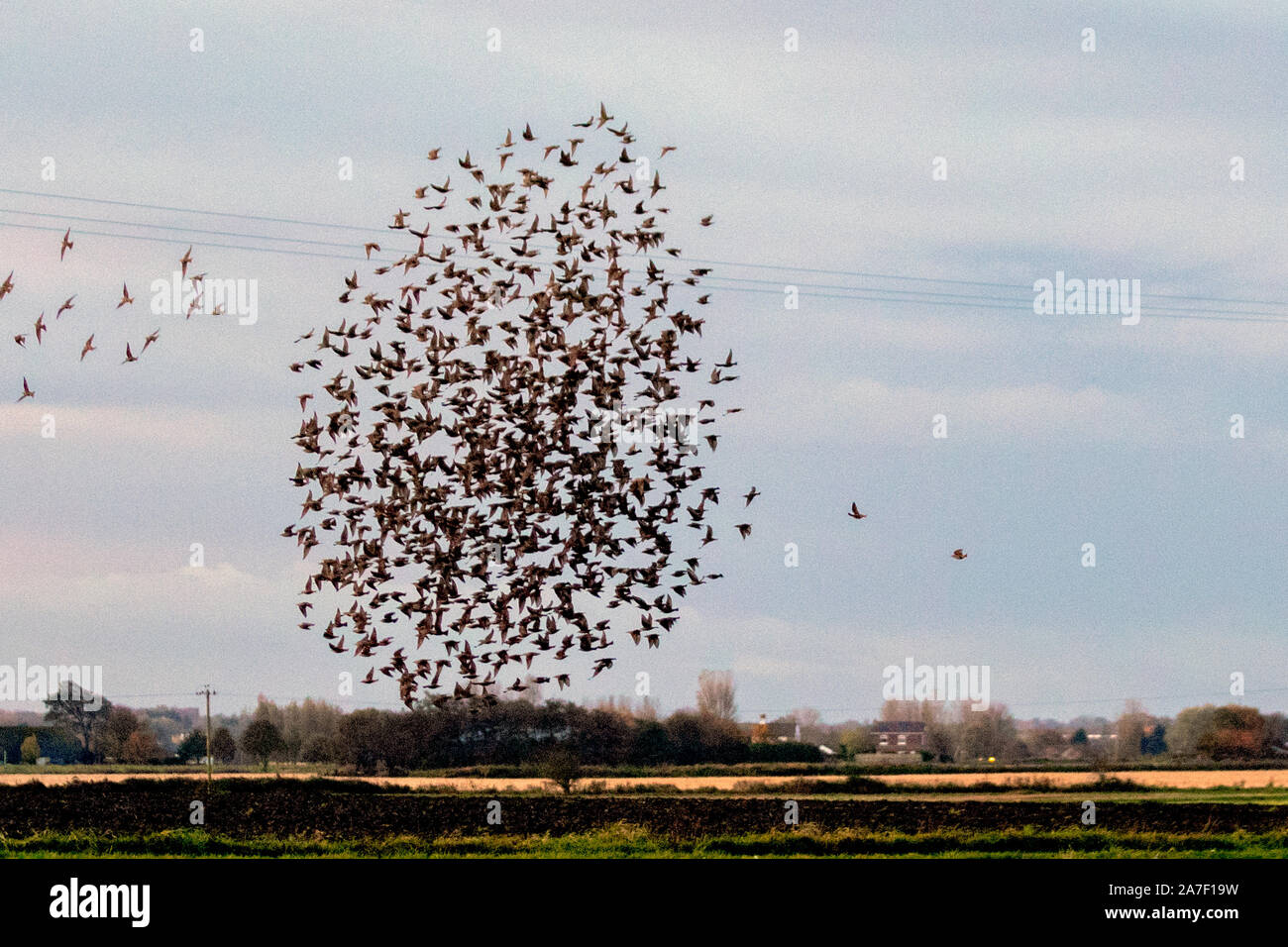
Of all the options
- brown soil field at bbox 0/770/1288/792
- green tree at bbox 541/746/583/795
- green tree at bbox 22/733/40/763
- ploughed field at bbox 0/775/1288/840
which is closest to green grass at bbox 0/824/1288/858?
ploughed field at bbox 0/775/1288/840

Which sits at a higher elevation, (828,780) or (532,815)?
(532,815)

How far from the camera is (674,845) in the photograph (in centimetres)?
2877

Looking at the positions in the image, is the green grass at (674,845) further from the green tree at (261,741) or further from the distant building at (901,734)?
the distant building at (901,734)

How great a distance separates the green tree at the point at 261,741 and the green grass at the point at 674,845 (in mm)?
51609

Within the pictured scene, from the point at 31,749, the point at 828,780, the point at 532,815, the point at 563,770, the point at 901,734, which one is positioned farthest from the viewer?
the point at 901,734

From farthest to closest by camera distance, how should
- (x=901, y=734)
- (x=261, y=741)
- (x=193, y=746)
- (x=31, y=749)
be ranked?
(x=901, y=734) < (x=31, y=749) < (x=193, y=746) < (x=261, y=741)

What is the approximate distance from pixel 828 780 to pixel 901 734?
52792mm

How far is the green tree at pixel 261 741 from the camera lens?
81625mm

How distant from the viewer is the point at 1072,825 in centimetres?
3516

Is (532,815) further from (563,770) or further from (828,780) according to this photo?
(828,780)

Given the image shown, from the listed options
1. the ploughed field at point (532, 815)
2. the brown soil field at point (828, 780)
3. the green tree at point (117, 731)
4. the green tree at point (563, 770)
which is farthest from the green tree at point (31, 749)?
the green tree at point (563, 770)

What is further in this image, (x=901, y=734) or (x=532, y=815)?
(x=901, y=734)

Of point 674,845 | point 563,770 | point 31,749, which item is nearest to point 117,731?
point 31,749
